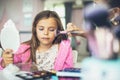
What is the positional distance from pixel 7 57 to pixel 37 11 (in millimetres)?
349

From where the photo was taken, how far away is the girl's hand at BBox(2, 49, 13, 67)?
1544 millimetres

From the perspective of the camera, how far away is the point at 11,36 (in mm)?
1557

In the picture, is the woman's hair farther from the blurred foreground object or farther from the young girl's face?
the blurred foreground object

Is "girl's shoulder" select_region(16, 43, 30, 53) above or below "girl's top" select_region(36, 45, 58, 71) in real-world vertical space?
above

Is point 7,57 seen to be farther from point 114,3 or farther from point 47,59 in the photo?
point 114,3

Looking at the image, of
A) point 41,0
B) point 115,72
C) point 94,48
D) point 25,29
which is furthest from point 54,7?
point 115,72

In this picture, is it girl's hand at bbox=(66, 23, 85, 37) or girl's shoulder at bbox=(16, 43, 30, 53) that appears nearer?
girl's hand at bbox=(66, 23, 85, 37)

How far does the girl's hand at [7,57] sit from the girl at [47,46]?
0.22ft

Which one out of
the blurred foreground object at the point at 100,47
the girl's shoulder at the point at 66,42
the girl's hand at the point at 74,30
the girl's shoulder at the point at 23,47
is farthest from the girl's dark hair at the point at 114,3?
the girl's shoulder at the point at 23,47

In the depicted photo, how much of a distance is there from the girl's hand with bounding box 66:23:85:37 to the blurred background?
21 millimetres

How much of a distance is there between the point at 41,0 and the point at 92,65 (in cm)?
49

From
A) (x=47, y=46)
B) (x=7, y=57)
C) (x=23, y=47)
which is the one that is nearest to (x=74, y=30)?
(x=47, y=46)

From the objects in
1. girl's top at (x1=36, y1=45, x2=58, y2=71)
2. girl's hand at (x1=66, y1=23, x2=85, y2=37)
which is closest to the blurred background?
girl's hand at (x1=66, y1=23, x2=85, y2=37)

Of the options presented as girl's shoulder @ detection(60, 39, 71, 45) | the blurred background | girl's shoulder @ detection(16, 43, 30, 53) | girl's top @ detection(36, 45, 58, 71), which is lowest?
girl's top @ detection(36, 45, 58, 71)
